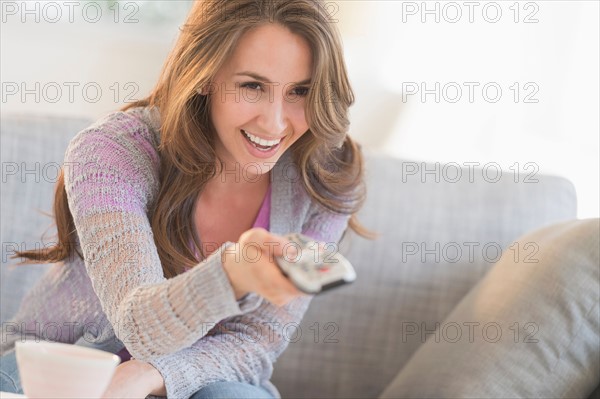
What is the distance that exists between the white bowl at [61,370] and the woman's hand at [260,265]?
16 cm

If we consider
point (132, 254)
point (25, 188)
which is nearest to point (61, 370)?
point (132, 254)

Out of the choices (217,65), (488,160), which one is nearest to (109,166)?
(217,65)

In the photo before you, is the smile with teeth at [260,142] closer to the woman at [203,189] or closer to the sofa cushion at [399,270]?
the woman at [203,189]

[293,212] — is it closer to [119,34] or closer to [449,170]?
[449,170]

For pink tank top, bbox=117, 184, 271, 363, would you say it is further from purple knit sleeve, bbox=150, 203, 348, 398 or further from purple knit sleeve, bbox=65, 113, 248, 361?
purple knit sleeve, bbox=65, 113, 248, 361

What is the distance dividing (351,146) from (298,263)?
723 millimetres

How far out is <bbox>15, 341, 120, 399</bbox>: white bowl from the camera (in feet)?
2.61

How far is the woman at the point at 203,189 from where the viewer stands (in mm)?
1153

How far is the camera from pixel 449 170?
1.79 m

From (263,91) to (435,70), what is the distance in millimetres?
1778

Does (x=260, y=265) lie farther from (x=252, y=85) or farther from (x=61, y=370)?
(x=252, y=85)

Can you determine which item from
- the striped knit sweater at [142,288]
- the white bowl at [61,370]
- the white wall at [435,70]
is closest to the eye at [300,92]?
Result: the striped knit sweater at [142,288]

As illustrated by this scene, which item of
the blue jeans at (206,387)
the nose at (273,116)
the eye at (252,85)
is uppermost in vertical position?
the eye at (252,85)

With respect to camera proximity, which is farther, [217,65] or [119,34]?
[119,34]
